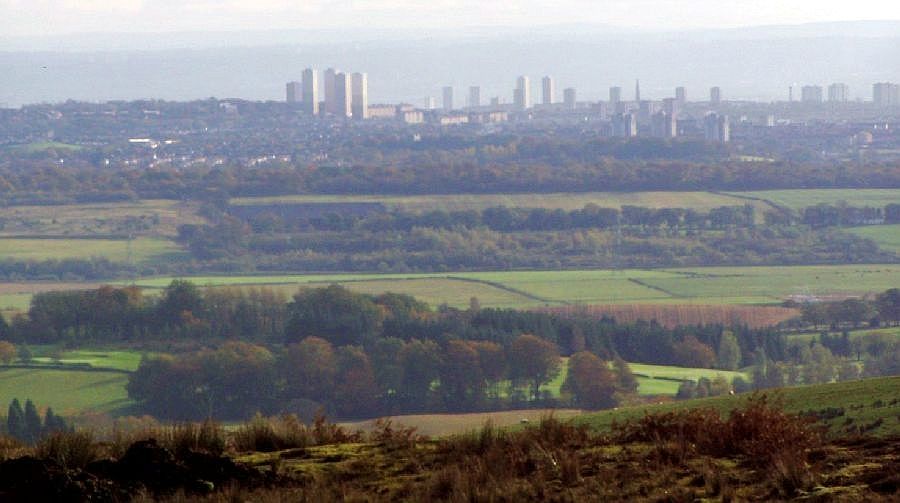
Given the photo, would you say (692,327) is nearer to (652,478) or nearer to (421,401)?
(421,401)

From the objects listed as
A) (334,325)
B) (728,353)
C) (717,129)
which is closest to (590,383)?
(728,353)

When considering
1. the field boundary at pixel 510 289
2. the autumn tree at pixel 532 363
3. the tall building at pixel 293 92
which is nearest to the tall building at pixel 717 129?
the tall building at pixel 293 92

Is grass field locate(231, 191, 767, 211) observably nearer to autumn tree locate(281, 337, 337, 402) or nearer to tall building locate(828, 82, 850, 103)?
autumn tree locate(281, 337, 337, 402)

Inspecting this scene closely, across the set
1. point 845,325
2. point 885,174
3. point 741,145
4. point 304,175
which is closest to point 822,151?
point 741,145

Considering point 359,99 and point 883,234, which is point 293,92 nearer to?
point 359,99

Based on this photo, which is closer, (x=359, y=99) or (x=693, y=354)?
(x=693, y=354)

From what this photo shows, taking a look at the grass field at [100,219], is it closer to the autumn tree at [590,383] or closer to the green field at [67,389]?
the green field at [67,389]
